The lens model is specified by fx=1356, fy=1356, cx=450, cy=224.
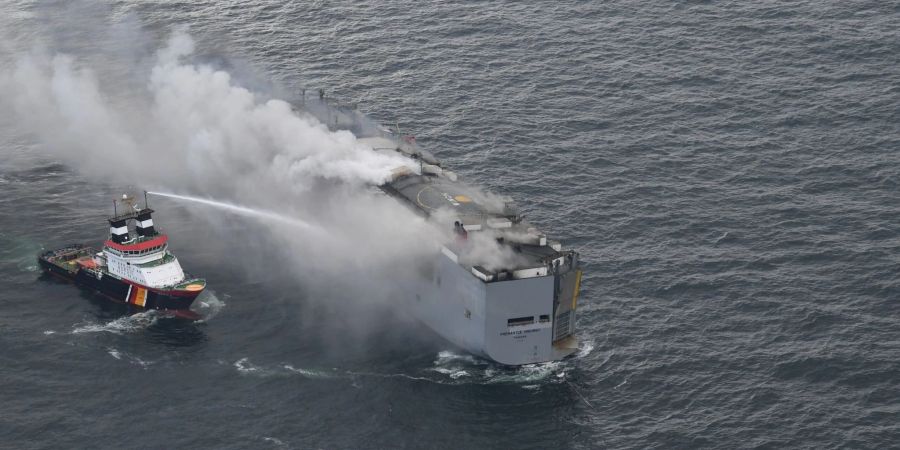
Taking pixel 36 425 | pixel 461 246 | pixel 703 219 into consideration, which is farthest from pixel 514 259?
pixel 36 425

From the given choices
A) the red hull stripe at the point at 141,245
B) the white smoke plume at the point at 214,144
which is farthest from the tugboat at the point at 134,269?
the white smoke plume at the point at 214,144

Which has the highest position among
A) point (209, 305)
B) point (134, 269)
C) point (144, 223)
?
point (144, 223)

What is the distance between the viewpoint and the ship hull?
156 m

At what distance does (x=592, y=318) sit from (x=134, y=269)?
53.8 metres

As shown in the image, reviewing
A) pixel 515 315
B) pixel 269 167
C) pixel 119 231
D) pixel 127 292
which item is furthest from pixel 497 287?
pixel 269 167

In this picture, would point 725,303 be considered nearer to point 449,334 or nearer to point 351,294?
point 449,334

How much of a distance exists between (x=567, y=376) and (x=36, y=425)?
2159 inches

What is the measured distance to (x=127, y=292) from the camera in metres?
159

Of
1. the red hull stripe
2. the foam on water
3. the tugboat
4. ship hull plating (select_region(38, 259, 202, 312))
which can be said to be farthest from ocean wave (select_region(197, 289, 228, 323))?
the red hull stripe

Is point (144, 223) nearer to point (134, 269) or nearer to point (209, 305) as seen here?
point (134, 269)

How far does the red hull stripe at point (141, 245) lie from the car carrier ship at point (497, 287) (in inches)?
1138

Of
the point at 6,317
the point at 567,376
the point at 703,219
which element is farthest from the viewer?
the point at 703,219

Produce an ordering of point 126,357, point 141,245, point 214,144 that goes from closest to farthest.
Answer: point 126,357
point 141,245
point 214,144

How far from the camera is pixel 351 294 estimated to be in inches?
6398
